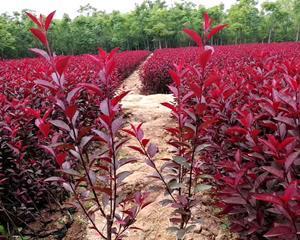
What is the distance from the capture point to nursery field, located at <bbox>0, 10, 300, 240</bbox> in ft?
5.63

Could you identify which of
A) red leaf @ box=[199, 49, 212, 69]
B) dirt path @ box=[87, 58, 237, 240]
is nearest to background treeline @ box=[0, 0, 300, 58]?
dirt path @ box=[87, 58, 237, 240]

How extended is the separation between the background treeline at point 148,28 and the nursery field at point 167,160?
134 feet

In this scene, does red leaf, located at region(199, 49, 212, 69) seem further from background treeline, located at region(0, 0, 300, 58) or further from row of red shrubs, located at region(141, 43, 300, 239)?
background treeline, located at region(0, 0, 300, 58)

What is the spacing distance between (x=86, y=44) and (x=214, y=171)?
1785 inches

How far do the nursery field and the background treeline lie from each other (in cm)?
4071

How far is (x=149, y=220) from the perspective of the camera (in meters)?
3.01

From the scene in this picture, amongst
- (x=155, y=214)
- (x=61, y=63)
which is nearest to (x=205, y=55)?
(x=61, y=63)

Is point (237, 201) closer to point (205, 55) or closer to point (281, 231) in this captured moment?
point (281, 231)

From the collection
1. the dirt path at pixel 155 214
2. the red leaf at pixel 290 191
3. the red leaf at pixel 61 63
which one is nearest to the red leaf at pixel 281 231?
the red leaf at pixel 290 191

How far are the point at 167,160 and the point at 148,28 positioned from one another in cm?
4858

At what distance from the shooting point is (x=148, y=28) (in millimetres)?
48812

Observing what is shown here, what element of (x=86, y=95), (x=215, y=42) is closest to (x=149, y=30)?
(x=215, y=42)

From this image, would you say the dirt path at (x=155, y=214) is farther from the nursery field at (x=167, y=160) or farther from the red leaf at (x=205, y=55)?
the red leaf at (x=205, y=55)

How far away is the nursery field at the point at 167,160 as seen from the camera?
1.71m
